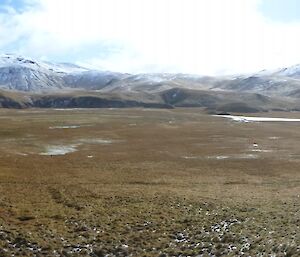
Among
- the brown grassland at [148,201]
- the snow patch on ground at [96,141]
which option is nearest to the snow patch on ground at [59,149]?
the brown grassland at [148,201]

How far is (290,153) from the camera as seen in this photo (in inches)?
2655

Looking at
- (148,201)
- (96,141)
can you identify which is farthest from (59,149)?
(148,201)

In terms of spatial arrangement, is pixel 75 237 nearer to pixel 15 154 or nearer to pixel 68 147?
pixel 15 154

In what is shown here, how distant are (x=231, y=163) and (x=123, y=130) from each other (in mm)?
46943

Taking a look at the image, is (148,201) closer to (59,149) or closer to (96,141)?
(59,149)

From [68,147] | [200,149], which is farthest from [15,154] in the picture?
[200,149]

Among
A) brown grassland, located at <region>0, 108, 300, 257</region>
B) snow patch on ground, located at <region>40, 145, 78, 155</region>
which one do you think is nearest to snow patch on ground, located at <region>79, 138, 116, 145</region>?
snow patch on ground, located at <region>40, 145, 78, 155</region>

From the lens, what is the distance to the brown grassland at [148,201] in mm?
23734

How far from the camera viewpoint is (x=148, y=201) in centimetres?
3369

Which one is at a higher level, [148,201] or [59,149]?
[59,149]

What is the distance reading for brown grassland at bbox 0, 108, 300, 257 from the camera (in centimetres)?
2373

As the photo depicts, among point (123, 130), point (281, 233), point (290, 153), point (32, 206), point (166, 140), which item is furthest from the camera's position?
point (123, 130)

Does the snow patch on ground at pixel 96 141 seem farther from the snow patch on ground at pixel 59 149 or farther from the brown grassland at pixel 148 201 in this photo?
the brown grassland at pixel 148 201

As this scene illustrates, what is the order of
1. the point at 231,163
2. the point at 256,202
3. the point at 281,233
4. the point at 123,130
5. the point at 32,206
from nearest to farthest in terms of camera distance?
the point at 281,233 → the point at 32,206 → the point at 256,202 → the point at 231,163 → the point at 123,130
